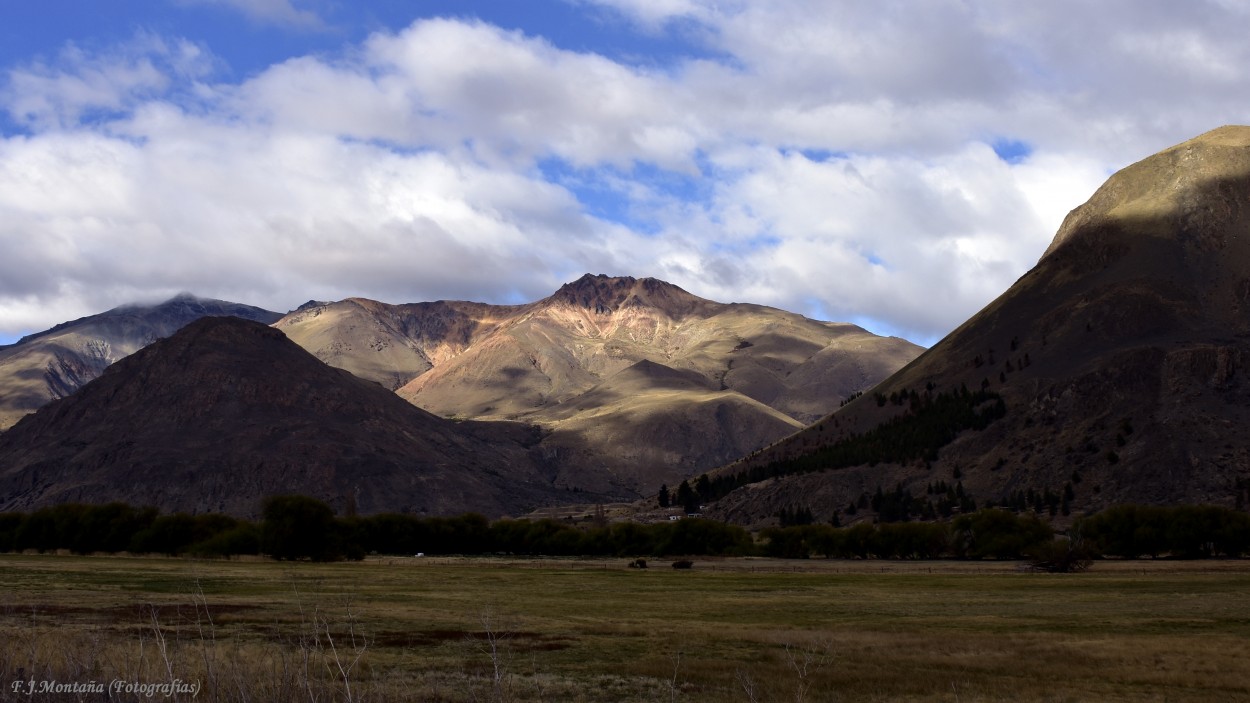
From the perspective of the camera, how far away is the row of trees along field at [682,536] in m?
128

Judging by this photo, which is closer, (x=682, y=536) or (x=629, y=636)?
(x=629, y=636)

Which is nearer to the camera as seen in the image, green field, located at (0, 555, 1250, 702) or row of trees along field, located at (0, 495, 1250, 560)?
green field, located at (0, 555, 1250, 702)

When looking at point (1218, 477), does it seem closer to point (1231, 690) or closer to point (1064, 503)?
point (1064, 503)

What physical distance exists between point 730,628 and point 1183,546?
95.3m

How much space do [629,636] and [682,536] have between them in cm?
10494

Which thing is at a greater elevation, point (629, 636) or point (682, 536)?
point (682, 536)

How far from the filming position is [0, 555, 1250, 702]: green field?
2917 centimetres

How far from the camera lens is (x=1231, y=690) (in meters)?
33.2

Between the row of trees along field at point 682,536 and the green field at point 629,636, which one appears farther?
the row of trees along field at point 682,536

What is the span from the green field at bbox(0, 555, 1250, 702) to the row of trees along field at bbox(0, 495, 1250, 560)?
38720 mm

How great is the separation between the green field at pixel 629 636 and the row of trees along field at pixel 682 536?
3872 centimetres

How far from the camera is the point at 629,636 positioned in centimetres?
4756

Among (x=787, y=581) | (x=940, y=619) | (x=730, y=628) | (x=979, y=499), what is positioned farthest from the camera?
(x=979, y=499)

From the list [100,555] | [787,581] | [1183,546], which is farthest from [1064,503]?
[100,555]
